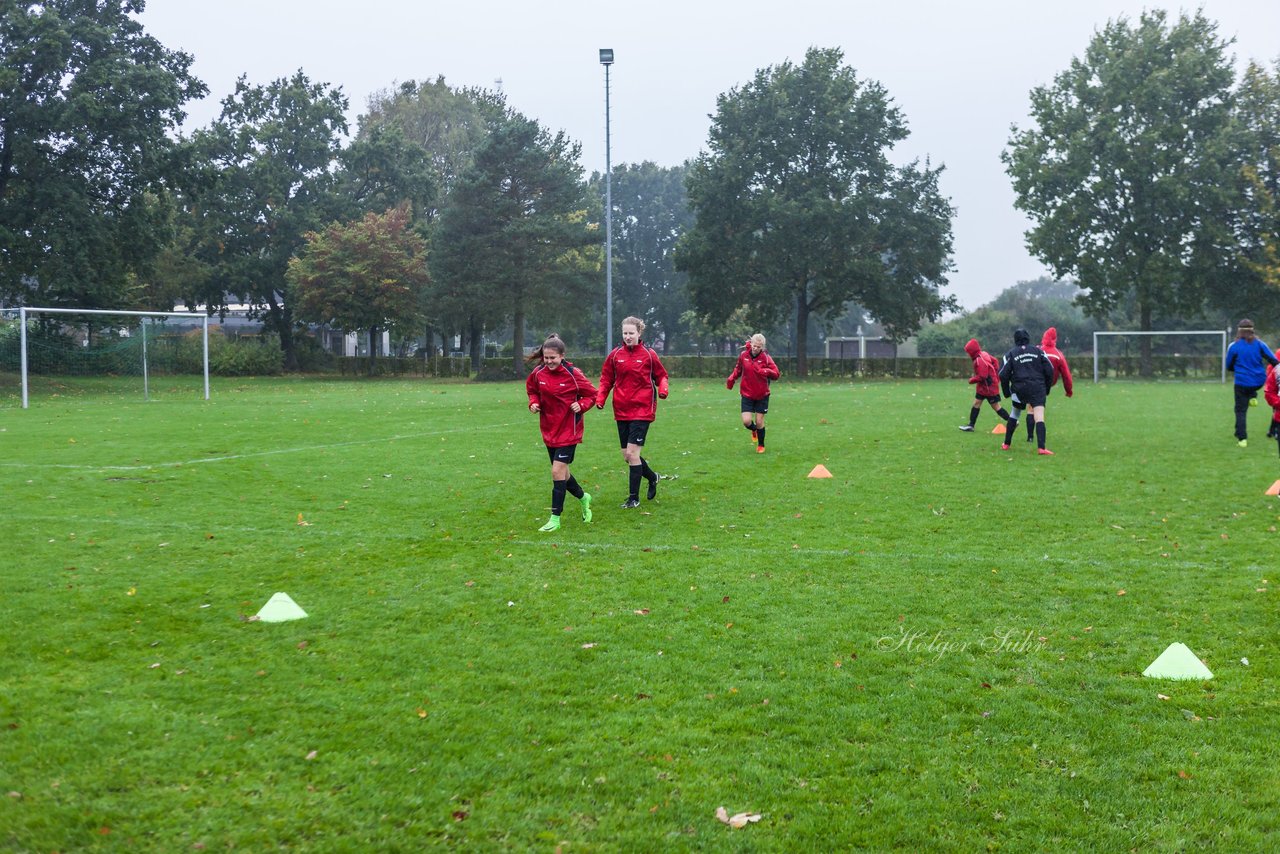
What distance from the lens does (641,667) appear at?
231 inches

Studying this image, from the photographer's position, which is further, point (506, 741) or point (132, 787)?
point (506, 741)

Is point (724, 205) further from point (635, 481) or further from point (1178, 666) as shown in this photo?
point (1178, 666)

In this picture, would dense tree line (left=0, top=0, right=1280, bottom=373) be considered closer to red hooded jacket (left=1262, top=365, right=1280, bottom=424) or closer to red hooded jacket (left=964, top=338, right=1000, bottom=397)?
red hooded jacket (left=964, top=338, right=1000, bottom=397)

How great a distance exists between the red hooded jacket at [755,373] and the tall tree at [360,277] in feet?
128

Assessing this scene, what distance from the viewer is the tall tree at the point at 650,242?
90938 mm

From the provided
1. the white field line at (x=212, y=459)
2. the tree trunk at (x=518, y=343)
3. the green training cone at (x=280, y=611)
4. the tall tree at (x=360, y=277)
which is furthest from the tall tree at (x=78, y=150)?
the green training cone at (x=280, y=611)

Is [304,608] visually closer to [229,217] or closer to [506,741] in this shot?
[506,741]

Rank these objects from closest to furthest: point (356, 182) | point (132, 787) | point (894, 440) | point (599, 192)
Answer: point (132, 787)
point (894, 440)
point (356, 182)
point (599, 192)

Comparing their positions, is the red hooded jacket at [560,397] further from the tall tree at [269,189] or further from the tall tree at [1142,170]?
the tall tree at [269,189]

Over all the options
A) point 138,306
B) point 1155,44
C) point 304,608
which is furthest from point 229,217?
point 304,608

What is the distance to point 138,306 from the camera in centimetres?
5731

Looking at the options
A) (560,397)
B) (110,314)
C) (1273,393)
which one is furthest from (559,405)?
(110,314)

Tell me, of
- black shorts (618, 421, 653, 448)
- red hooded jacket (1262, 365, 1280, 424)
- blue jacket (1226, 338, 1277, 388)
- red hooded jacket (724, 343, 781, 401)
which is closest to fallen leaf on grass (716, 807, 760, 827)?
black shorts (618, 421, 653, 448)

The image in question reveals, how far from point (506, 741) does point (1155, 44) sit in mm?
56053
